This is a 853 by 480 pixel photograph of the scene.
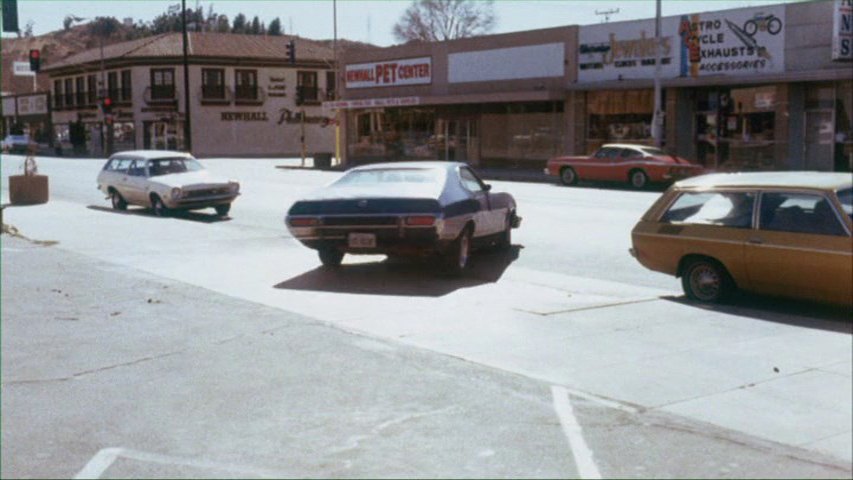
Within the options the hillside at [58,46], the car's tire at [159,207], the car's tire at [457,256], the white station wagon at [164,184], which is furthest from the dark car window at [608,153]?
the hillside at [58,46]

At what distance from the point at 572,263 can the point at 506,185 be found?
20738mm

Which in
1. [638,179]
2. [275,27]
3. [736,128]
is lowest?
[638,179]

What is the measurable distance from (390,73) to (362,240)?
40.3 metres

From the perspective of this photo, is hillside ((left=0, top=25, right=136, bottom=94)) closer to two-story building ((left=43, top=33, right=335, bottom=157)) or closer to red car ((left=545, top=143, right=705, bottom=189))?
two-story building ((left=43, top=33, right=335, bottom=157))

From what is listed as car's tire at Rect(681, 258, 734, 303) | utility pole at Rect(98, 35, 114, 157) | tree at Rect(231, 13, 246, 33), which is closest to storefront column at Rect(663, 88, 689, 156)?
car's tire at Rect(681, 258, 734, 303)

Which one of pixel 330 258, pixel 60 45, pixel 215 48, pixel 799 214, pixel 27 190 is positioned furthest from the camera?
pixel 60 45

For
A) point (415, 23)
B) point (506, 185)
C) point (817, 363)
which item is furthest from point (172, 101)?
point (817, 363)

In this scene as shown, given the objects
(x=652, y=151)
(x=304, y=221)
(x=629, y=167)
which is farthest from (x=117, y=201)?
(x=652, y=151)

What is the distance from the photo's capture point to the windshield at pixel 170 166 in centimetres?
2364

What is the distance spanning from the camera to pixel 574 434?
6.14 meters

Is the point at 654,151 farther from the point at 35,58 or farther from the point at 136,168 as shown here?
the point at 35,58

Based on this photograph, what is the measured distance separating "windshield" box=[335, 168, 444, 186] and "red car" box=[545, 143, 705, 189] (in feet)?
63.7

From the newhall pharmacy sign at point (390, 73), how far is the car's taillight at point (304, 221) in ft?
121

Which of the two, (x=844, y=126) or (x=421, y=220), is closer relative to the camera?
(x=421, y=220)
